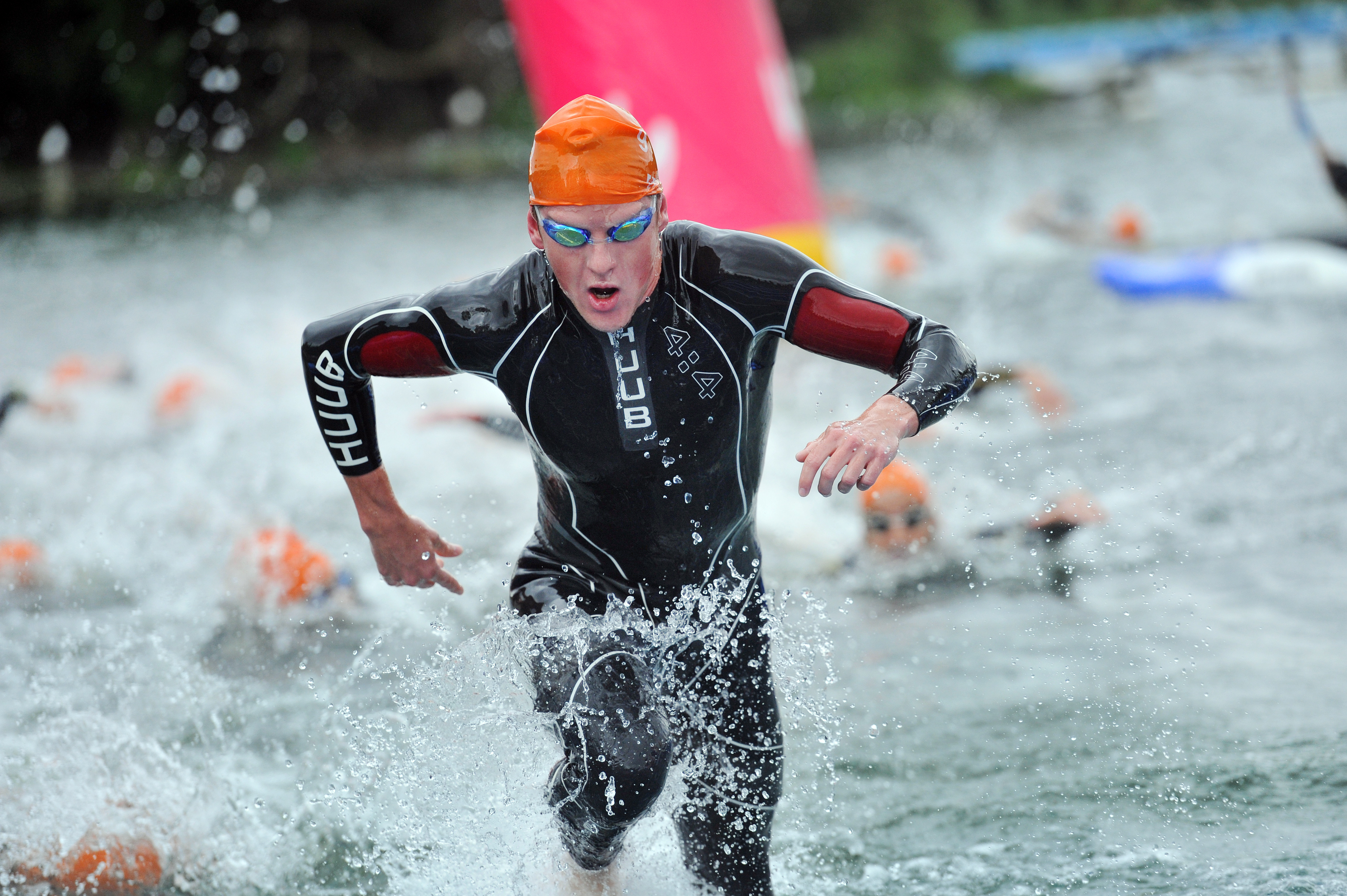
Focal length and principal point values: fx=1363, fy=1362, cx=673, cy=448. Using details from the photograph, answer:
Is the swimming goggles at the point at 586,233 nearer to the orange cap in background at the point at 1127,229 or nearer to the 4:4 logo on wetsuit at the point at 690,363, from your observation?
the 4:4 logo on wetsuit at the point at 690,363

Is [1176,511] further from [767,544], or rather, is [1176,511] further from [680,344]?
[680,344]

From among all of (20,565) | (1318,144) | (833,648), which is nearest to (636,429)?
(833,648)

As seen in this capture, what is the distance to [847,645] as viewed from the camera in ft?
17.0

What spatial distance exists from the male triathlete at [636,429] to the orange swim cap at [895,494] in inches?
110

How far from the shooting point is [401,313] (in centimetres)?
282

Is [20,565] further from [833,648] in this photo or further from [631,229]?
[631,229]

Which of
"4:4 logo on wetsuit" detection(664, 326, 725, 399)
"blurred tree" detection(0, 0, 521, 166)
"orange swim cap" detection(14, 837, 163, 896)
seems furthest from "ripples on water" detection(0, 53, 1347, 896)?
"blurred tree" detection(0, 0, 521, 166)

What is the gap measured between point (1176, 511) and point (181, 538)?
484 centimetres

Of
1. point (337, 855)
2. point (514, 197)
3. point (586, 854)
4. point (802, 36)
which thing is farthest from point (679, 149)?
point (802, 36)

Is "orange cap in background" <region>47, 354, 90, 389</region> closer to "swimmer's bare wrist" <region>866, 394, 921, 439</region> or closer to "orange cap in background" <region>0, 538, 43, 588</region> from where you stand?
"orange cap in background" <region>0, 538, 43, 588</region>

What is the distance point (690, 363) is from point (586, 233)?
358 mm

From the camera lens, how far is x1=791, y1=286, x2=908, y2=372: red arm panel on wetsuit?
2730 millimetres

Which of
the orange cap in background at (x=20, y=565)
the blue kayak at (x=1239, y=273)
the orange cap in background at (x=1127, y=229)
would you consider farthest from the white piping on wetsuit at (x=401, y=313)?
the orange cap in background at (x=1127, y=229)

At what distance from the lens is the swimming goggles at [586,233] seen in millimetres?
2609
